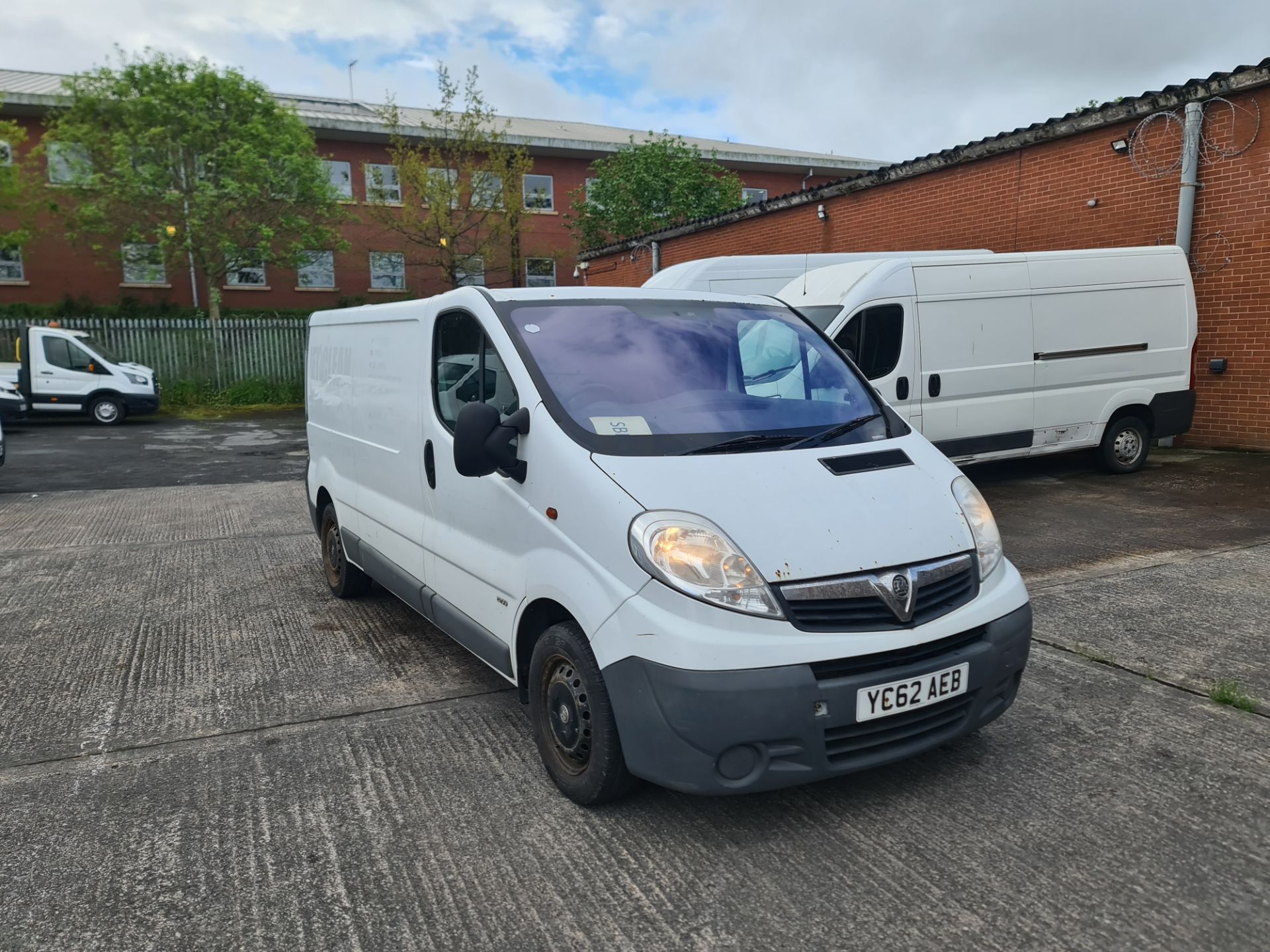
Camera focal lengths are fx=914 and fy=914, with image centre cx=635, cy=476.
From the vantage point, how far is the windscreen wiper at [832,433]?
3305mm

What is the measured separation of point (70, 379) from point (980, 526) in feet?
63.5

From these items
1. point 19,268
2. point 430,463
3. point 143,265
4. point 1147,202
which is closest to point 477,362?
point 430,463

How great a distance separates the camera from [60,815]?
306 centimetres

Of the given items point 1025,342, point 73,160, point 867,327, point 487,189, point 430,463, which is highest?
point 73,160

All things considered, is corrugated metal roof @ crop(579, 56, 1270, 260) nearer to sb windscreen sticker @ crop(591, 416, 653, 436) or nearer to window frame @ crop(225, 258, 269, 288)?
Result: sb windscreen sticker @ crop(591, 416, 653, 436)

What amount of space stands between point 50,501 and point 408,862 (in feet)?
28.0

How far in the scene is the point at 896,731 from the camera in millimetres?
2826

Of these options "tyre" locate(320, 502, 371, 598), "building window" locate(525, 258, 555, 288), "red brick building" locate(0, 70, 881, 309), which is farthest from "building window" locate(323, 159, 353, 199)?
"tyre" locate(320, 502, 371, 598)

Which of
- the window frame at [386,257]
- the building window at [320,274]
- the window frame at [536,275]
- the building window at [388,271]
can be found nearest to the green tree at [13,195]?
the building window at [320,274]

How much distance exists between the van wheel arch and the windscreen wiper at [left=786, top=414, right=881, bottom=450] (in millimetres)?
994

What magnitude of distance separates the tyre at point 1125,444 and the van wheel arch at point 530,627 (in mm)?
7813

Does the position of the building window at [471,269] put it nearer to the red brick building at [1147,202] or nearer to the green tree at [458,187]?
the green tree at [458,187]

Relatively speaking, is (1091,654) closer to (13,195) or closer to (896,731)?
(896,731)

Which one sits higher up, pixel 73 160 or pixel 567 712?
pixel 73 160
